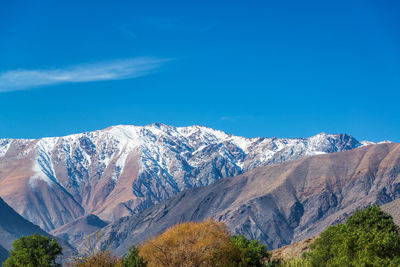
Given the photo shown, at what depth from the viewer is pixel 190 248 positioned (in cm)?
6475

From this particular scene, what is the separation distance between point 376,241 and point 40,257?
44.8 m

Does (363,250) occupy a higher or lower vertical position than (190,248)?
lower

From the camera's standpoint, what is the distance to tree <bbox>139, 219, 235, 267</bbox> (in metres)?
63.6

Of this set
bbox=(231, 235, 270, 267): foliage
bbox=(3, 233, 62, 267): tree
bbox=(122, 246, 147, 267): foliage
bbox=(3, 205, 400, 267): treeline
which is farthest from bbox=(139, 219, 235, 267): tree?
bbox=(3, 233, 62, 267): tree

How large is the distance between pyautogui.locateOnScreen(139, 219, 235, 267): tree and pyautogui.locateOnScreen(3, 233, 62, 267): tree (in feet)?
57.8

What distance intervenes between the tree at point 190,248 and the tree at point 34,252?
57.8 feet

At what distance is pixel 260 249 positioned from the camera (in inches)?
3110

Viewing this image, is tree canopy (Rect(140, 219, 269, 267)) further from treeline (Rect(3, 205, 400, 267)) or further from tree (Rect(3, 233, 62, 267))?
tree (Rect(3, 233, 62, 267))

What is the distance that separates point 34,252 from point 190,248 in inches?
1018

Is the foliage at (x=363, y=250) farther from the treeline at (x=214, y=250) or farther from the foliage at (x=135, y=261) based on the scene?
the foliage at (x=135, y=261)

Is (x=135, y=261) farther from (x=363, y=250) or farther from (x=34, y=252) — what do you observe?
(x=363, y=250)

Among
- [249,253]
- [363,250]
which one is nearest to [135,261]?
[249,253]

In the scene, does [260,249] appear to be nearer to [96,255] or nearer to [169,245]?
[169,245]

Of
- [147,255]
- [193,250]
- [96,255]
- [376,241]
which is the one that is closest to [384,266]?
[376,241]
